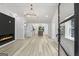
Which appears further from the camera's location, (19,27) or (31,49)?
(19,27)

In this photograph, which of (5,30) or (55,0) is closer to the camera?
(55,0)

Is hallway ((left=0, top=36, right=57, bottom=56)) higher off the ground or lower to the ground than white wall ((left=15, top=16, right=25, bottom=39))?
lower

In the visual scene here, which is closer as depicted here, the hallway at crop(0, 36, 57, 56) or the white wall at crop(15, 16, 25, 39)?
the hallway at crop(0, 36, 57, 56)

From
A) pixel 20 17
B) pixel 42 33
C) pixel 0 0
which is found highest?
pixel 20 17

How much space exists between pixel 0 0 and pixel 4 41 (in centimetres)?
586

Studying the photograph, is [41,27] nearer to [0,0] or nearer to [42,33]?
[42,33]

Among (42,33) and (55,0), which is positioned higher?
(55,0)

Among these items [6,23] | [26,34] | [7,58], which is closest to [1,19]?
[6,23]

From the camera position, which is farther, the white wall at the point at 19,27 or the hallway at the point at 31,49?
the white wall at the point at 19,27

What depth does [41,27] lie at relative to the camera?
692 inches

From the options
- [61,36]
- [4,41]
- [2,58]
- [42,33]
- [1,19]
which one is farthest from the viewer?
[42,33]

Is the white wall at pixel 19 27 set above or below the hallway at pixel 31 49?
above

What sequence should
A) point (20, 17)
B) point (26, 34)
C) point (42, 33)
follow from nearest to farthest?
point (20, 17)
point (26, 34)
point (42, 33)

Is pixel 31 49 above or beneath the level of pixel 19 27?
beneath
